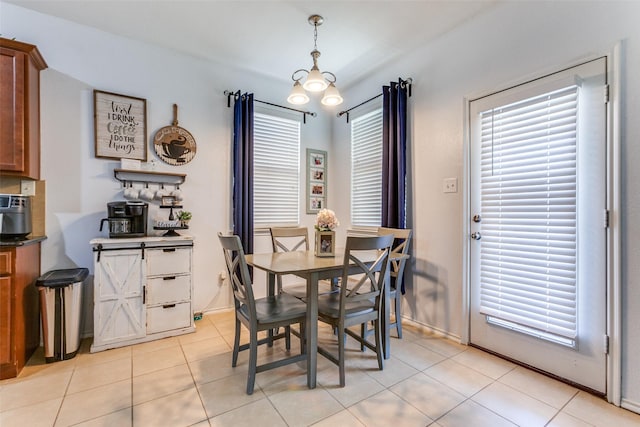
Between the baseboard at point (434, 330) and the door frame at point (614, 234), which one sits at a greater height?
the door frame at point (614, 234)

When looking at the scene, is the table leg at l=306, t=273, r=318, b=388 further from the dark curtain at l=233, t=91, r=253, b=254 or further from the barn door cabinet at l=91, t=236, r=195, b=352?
the dark curtain at l=233, t=91, r=253, b=254

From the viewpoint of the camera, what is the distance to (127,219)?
2658mm

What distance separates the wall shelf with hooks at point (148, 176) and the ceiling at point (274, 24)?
1.32 meters

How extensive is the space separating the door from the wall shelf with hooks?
78cm

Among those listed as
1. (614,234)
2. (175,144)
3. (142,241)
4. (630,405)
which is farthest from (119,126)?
(630,405)

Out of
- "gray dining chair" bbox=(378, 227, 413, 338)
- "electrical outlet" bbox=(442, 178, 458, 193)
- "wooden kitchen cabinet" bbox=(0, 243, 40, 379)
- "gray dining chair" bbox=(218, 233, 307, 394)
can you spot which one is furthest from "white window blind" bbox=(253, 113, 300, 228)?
"wooden kitchen cabinet" bbox=(0, 243, 40, 379)

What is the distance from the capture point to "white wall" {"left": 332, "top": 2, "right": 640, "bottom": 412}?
1730 mm

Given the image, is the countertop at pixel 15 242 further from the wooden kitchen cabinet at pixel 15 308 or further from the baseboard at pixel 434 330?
the baseboard at pixel 434 330

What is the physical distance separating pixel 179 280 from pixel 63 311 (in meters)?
0.84

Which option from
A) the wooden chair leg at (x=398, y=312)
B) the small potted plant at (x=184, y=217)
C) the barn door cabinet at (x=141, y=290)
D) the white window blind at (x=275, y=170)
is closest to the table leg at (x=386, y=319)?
the wooden chair leg at (x=398, y=312)

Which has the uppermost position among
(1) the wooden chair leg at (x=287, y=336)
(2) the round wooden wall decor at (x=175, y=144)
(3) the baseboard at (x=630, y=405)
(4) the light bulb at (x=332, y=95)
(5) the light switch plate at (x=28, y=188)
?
(4) the light bulb at (x=332, y=95)

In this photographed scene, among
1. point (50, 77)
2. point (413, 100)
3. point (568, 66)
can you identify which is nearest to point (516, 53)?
point (568, 66)

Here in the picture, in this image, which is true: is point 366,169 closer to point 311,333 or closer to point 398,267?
point 398,267

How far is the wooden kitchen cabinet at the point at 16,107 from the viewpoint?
218 cm
